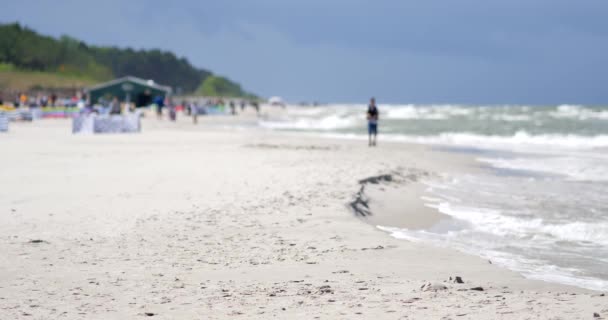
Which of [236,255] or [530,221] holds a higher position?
[530,221]

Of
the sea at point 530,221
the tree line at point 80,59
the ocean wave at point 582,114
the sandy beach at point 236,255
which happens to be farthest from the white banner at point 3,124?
the tree line at point 80,59

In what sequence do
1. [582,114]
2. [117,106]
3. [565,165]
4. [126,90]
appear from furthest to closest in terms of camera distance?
[582,114] < [126,90] < [117,106] < [565,165]

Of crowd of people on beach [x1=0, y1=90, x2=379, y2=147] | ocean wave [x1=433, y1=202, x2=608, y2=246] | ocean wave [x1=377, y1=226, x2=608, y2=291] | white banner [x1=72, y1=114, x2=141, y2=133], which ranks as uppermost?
crowd of people on beach [x1=0, y1=90, x2=379, y2=147]

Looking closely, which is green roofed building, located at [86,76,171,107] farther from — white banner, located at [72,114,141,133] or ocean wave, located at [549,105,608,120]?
ocean wave, located at [549,105,608,120]

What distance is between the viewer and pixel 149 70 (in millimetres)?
179750

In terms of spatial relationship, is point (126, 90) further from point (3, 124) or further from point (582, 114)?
point (582, 114)

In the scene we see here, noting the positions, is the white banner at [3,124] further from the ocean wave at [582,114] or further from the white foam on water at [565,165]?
the ocean wave at [582,114]

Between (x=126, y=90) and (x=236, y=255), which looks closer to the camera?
(x=236, y=255)

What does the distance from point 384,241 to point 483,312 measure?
8.92 ft

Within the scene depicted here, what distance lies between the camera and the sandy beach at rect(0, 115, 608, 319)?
4406mm

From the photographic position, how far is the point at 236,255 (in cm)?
616

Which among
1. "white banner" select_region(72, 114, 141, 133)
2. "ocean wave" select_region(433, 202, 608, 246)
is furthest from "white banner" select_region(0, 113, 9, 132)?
"ocean wave" select_region(433, 202, 608, 246)

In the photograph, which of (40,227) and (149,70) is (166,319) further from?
(149,70)

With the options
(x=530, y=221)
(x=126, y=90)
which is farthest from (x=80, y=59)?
(x=530, y=221)
